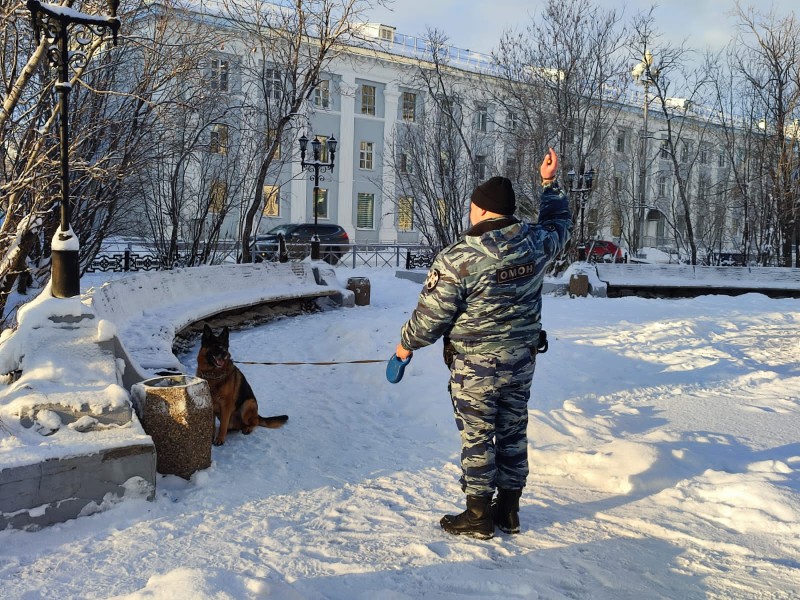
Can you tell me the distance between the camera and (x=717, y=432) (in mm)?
5465

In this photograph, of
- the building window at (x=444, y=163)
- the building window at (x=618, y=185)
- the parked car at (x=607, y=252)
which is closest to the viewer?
the building window at (x=444, y=163)

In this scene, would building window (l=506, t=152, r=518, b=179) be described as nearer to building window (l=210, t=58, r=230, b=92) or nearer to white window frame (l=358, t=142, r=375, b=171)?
building window (l=210, t=58, r=230, b=92)

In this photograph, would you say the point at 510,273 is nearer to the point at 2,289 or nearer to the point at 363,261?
the point at 2,289

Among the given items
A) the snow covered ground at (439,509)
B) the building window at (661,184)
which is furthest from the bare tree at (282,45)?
the building window at (661,184)

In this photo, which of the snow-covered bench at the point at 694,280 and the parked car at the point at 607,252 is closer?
the snow-covered bench at the point at 694,280

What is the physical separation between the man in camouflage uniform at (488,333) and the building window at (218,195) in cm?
1237

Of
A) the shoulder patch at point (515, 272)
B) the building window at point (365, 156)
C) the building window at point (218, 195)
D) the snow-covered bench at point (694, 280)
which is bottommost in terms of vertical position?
the snow-covered bench at point (694, 280)

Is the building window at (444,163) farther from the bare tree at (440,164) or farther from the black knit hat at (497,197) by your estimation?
the black knit hat at (497,197)

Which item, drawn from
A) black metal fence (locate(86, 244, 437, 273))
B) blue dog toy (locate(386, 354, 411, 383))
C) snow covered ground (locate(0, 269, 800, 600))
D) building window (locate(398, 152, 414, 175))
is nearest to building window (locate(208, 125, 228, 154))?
black metal fence (locate(86, 244, 437, 273))

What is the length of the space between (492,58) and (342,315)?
40.1ft

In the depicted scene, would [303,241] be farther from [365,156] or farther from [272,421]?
[272,421]

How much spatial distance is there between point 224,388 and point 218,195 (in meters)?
11.4

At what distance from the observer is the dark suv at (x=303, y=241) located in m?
24.0

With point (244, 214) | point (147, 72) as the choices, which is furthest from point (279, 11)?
point (147, 72)
